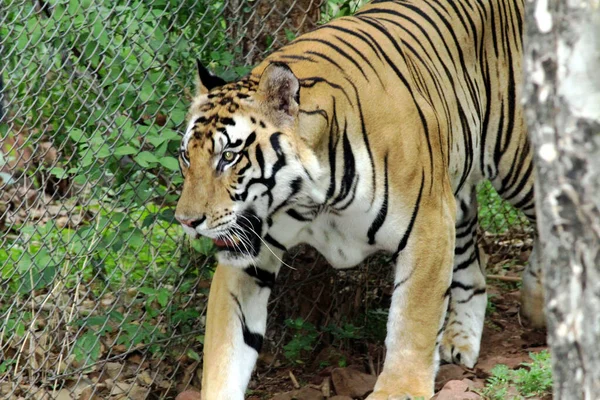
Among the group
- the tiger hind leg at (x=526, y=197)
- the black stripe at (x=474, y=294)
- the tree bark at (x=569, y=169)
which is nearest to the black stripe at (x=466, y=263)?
the black stripe at (x=474, y=294)

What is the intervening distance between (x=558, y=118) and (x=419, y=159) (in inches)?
72.1

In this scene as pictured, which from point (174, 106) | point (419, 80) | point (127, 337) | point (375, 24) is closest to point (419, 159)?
point (419, 80)

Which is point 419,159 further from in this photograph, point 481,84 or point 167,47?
point 167,47

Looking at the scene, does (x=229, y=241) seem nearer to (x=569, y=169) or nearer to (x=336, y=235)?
(x=336, y=235)

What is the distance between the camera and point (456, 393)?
394 cm

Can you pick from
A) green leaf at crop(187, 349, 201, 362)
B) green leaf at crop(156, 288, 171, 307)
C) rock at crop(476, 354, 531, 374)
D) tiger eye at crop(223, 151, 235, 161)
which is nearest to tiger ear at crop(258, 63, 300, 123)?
tiger eye at crop(223, 151, 235, 161)

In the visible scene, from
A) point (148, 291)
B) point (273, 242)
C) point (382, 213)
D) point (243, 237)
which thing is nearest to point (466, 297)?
point (382, 213)

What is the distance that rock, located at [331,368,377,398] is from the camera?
462cm

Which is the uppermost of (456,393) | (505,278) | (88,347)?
(505,278)

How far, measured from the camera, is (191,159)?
3.76 metres

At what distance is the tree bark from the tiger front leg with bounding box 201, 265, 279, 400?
6.77 feet

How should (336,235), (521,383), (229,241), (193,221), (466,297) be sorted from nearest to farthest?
(193,221) < (229,241) < (521,383) < (336,235) < (466,297)

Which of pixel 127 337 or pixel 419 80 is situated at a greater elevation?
pixel 419 80

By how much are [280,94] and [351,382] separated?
1.59 meters
